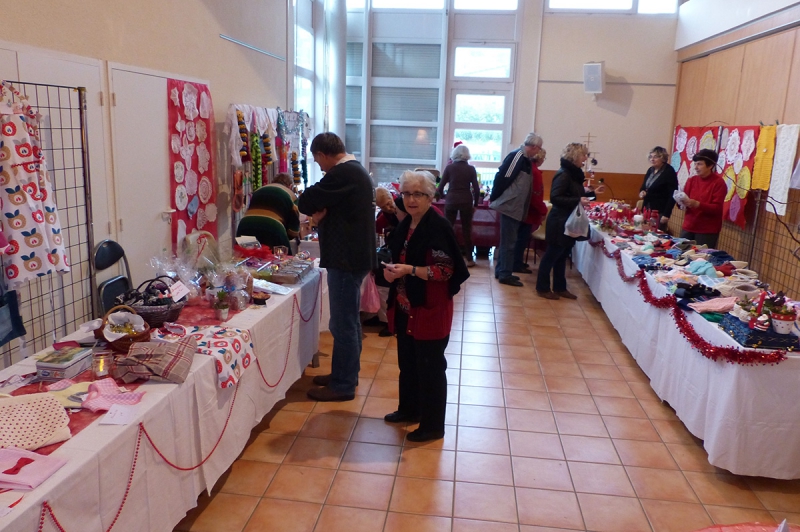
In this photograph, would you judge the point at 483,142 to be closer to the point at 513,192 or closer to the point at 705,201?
the point at 513,192

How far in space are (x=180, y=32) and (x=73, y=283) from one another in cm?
193

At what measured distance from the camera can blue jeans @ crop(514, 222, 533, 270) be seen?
6.96m

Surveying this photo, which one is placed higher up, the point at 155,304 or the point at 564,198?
the point at 564,198

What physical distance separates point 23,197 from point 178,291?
2.48 feet

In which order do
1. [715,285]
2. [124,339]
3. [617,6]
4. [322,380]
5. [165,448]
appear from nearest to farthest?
[165,448] → [124,339] → [715,285] → [322,380] → [617,6]

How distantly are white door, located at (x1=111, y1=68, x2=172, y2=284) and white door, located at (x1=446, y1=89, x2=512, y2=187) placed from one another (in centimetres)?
566

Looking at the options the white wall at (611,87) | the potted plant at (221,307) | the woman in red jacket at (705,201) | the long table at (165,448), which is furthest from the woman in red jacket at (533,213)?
the potted plant at (221,307)

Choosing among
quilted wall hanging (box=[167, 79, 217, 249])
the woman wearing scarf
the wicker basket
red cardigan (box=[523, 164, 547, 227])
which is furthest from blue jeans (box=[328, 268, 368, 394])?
the woman wearing scarf

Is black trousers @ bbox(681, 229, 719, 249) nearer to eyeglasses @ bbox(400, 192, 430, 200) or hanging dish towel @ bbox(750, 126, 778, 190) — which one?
hanging dish towel @ bbox(750, 126, 778, 190)

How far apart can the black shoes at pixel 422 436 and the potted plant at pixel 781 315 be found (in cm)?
175

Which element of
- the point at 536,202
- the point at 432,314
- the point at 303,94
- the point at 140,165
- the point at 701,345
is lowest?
the point at 701,345

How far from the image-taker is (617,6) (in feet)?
27.7

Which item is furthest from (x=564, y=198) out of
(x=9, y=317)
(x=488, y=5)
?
(x=9, y=317)

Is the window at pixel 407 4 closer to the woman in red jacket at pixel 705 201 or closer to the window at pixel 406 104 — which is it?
the window at pixel 406 104
